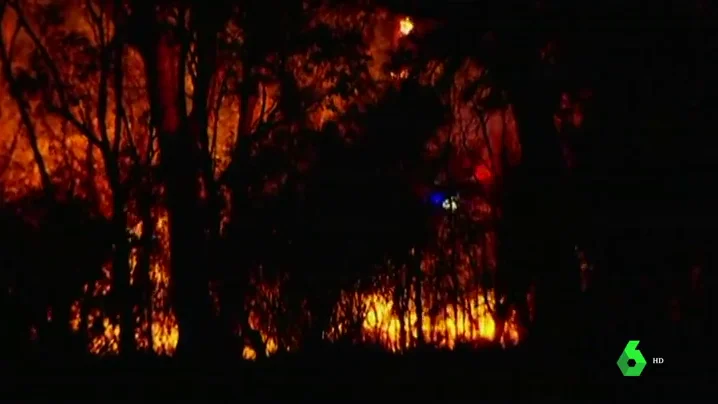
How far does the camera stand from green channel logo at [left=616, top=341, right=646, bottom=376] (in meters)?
9.15

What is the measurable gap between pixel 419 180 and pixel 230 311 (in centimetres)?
261

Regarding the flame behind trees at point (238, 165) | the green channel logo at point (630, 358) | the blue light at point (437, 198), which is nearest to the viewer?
the green channel logo at point (630, 358)

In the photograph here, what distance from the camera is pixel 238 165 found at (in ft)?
39.2

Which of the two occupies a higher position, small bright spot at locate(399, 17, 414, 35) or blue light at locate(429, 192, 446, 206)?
small bright spot at locate(399, 17, 414, 35)

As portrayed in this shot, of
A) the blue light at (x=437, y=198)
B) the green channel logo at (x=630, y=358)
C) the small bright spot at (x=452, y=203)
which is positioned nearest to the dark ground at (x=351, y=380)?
the green channel logo at (x=630, y=358)

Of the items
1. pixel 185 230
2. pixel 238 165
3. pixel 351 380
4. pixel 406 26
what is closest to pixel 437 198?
pixel 406 26

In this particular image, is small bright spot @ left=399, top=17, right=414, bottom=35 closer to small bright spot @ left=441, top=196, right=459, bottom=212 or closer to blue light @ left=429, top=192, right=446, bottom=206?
blue light @ left=429, top=192, right=446, bottom=206

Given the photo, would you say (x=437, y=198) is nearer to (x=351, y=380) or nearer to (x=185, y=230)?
(x=185, y=230)

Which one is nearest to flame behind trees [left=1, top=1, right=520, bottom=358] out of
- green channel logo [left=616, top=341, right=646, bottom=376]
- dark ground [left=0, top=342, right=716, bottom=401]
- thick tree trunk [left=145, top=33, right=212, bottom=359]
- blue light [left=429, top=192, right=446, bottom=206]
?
thick tree trunk [left=145, top=33, right=212, bottom=359]

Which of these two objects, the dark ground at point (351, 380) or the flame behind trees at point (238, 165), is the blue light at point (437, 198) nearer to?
the flame behind trees at point (238, 165)

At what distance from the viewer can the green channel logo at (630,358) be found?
9.15 metres

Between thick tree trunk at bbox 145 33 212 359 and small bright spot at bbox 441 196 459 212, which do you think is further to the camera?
small bright spot at bbox 441 196 459 212

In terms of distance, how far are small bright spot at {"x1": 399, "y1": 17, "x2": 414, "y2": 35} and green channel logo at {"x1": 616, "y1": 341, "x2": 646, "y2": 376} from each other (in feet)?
A: 13.5

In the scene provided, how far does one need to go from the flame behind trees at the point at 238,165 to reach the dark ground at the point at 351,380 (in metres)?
2.33
